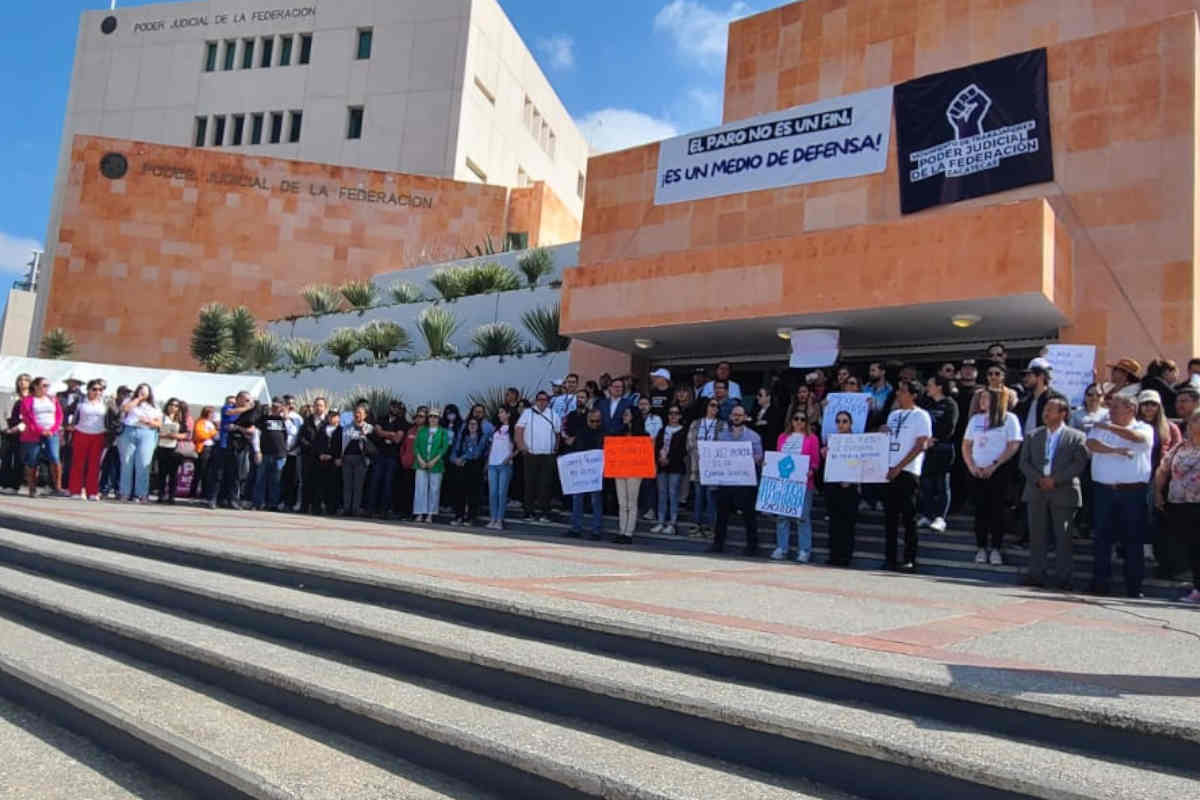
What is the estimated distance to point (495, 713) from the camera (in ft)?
13.3

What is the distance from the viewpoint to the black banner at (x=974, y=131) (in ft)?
40.5

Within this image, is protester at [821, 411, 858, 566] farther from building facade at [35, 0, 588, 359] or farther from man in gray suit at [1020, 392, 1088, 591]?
building facade at [35, 0, 588, 359]

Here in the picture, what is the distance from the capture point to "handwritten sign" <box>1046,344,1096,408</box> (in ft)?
35.0

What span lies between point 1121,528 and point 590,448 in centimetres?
568

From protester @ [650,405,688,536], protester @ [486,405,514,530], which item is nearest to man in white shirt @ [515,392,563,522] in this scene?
protester @ [486,405,514,530]

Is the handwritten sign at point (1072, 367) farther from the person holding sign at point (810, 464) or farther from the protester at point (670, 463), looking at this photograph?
the protester at point (670, 463)

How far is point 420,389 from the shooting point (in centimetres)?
1869

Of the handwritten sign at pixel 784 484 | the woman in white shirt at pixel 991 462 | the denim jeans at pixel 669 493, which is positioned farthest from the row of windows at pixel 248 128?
the woman in white shirt at pixel 991 462

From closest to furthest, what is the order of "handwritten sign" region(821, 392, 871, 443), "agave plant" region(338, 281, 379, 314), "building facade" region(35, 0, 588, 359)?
"handwritten sign" region(821, 392, 871, 443)
"agave plant" region(338, 281, 379, 314)
"building facade" region(35, 0, 588, 359)

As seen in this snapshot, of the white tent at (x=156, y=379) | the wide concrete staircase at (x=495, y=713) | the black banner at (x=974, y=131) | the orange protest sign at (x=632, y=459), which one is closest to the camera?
the wide concrete staircase at (x=495, y=713)

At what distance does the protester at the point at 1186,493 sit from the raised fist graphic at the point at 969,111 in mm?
6573

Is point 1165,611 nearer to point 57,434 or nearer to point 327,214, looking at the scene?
point 57,434

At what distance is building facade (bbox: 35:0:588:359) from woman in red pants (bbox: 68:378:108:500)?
26.0 metres

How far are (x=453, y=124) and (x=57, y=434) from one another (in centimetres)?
2733
